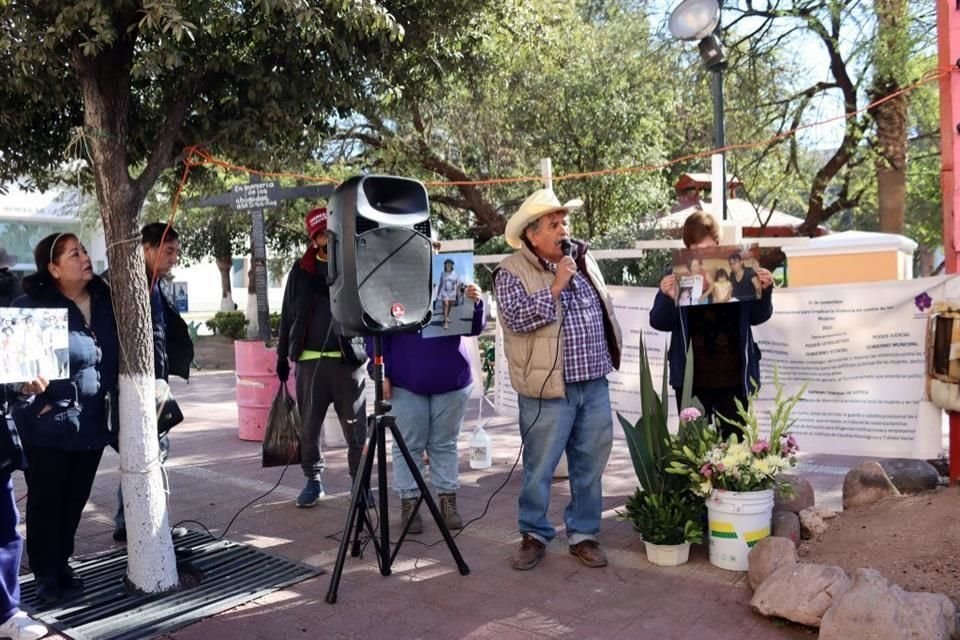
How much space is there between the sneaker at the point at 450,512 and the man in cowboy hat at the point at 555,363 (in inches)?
27.9

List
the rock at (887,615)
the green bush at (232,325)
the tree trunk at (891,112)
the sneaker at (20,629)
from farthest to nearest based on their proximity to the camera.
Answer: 1. the green bush at (232,325)
2. the tree trunk at (891,112)
3. the sneaker at (20,629)
4. the rock at (887,615)

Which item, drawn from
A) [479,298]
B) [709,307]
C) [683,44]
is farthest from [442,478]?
[683,44]

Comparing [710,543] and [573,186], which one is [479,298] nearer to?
[710,543]

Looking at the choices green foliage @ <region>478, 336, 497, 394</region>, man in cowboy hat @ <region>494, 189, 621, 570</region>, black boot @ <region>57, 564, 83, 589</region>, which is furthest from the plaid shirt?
green foliage @ <region>478, 336, 497, 394</region>

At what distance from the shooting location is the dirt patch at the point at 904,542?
364 cm

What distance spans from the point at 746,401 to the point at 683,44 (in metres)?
7.80

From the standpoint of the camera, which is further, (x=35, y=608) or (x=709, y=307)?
(x=709, y=307)

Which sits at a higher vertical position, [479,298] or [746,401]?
[479,298]

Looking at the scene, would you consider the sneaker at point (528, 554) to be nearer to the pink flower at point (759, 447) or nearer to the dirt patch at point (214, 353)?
the pink flower at point (759, 447)

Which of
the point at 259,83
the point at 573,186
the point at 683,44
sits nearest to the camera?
the point at 259,83

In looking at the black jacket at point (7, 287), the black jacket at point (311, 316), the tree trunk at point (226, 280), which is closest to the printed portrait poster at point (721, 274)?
the black jacket at point (311, 316)

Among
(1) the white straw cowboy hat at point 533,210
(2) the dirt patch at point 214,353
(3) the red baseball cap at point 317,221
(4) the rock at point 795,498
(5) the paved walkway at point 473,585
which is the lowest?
(5) the paved walkway at point 473,585

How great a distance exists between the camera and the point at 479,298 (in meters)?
4.62

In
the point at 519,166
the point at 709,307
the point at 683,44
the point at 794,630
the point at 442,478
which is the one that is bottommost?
the point at 794,630
